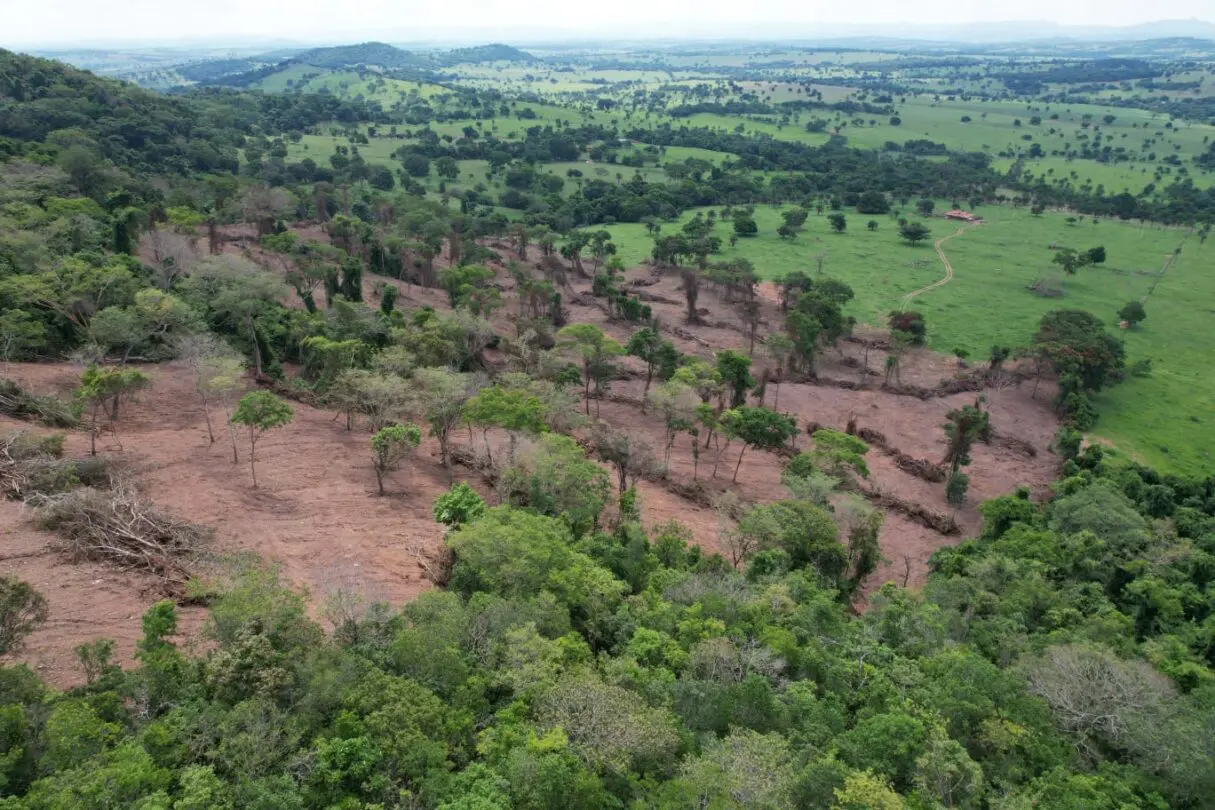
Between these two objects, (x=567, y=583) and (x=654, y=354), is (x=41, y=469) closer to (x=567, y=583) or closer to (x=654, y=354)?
(x=567, y=583)

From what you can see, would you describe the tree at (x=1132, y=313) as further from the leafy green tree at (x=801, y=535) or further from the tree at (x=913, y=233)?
the leafy green tree at (x=801, y=535)

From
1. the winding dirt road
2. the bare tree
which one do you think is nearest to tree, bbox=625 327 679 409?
the bare tree

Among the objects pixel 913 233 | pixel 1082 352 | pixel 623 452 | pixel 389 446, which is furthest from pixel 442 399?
pixel 913 233

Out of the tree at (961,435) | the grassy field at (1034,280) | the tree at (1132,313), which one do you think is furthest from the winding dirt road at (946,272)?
the tree at (961,435)

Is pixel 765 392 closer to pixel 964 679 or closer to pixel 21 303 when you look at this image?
pixel 964 679

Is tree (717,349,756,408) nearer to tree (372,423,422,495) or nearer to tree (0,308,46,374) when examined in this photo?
tree (372,423,422,495)

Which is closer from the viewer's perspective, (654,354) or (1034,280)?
(654,354)

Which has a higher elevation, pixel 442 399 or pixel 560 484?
pixel 442 399
